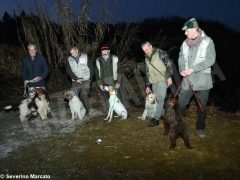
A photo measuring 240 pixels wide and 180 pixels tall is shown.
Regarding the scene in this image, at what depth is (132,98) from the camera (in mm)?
11922

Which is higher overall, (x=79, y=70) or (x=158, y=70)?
(x=158, y=70)

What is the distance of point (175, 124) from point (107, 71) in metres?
2.95

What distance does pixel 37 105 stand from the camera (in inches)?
364

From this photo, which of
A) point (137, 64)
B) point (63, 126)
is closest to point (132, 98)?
point (137, 64)

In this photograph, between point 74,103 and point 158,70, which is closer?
point 158,70

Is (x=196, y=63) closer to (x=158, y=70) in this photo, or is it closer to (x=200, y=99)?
(x=200, y=99)

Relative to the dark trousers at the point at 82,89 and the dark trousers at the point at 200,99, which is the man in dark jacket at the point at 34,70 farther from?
the dark trousers at the point at 200,99

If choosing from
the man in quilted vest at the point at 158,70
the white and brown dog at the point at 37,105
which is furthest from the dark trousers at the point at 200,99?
the white and brown dog at the point at 37,105

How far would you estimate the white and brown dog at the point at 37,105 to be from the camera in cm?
920

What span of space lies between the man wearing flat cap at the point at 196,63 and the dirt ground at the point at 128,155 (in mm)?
853

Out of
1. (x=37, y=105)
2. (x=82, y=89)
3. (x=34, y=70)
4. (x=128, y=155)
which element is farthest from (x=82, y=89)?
(x=128, y=155)

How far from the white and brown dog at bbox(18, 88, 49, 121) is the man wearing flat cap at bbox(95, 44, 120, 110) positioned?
59.8 inches

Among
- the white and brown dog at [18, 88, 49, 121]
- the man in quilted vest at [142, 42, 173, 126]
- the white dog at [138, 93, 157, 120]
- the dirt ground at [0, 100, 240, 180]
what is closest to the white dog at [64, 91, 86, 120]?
the white and brown dog at [18, 88, 49, 121]

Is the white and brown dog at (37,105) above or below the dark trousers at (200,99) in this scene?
below
